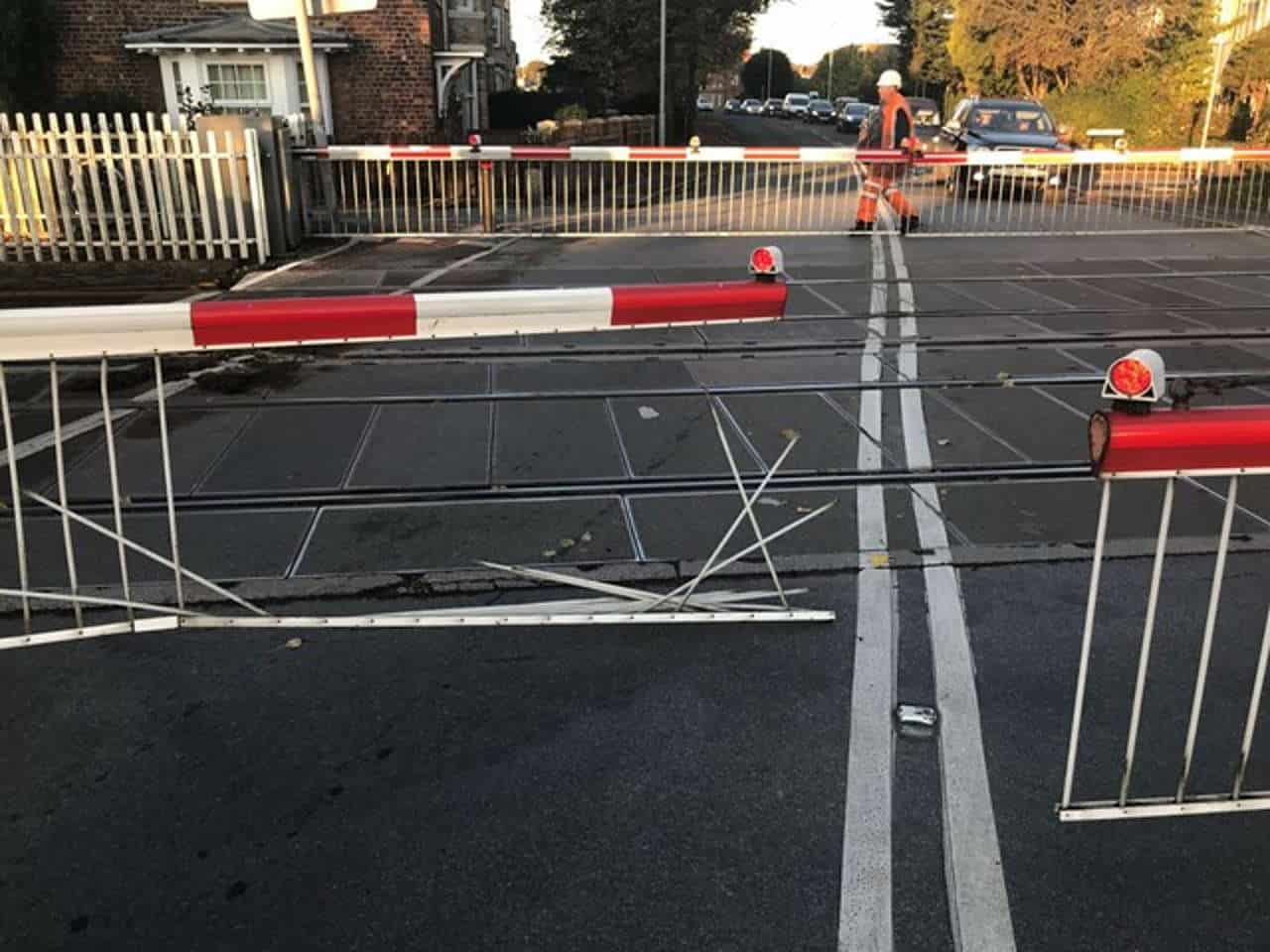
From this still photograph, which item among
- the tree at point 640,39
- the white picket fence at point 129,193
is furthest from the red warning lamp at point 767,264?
the tree at point 640,39

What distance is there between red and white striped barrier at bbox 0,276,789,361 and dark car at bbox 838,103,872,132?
48.9 meters

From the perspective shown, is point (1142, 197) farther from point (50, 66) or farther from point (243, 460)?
point (50, 66)

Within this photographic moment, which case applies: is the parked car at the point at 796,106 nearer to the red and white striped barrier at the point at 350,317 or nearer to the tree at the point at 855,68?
the tree at the point at 855,68

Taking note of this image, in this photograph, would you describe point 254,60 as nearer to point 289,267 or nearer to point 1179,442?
point 289,267

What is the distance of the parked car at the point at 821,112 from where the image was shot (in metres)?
62.9

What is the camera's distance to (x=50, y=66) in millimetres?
20734

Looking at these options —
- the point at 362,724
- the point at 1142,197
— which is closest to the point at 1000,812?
the point at 362,724

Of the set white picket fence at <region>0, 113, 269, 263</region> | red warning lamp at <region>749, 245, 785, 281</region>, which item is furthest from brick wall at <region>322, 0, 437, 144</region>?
red warning lamp at <region>749, 245, 785, 281</region>

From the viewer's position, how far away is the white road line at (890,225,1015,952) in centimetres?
263

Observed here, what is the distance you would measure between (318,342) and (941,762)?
2.36m

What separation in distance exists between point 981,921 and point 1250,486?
374 cm

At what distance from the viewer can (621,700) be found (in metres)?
3.60

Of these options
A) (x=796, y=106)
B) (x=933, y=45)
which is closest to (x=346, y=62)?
(x=933, y=45)

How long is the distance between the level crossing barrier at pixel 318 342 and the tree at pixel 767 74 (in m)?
93.4
